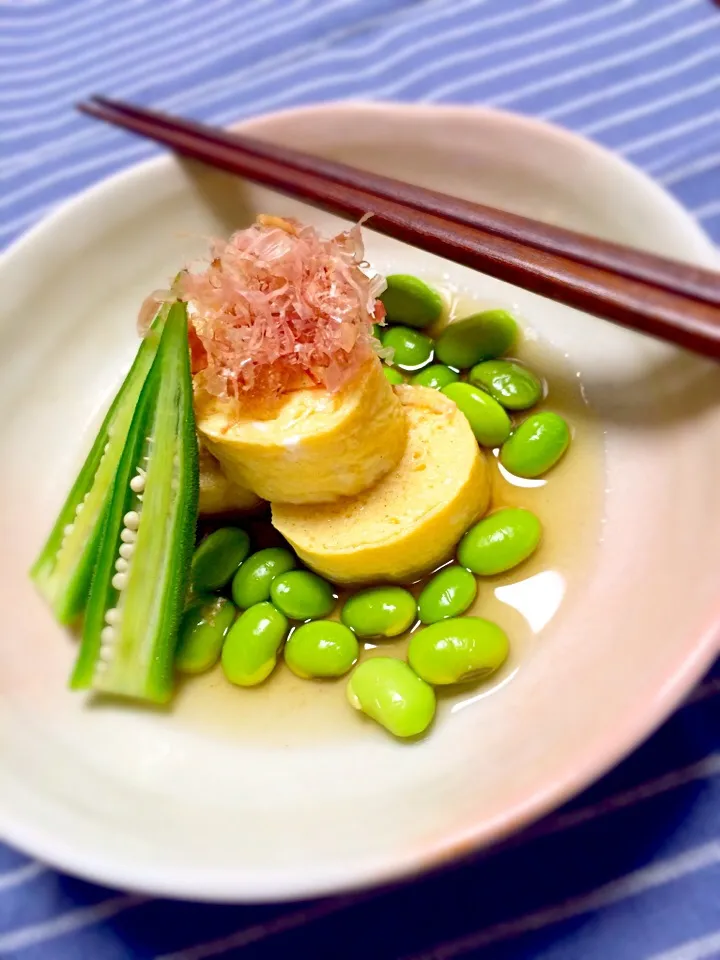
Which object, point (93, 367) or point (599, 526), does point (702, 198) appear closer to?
point (599, 526)

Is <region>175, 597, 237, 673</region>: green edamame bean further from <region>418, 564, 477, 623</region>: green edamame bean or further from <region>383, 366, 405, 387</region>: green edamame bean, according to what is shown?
<region>383, 366, 405, 387</region>: green edamame bean

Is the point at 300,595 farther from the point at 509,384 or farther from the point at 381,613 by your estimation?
the point at 509,384

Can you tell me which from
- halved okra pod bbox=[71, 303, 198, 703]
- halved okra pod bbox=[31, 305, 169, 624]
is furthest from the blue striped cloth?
halved okra pod bbox=[31, 305, 169, 624]

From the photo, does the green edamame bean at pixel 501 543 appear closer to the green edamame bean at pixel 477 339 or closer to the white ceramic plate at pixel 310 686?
the white ceramic plate at pixel 310 686

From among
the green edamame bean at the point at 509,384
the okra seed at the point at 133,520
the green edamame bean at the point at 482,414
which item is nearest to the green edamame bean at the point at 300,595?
the okra seed at the point at 133,520

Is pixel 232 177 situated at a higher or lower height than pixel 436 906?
higher

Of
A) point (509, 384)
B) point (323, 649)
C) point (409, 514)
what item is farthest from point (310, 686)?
point (509, 384)

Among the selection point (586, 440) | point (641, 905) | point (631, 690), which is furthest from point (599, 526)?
point (641, 905)
